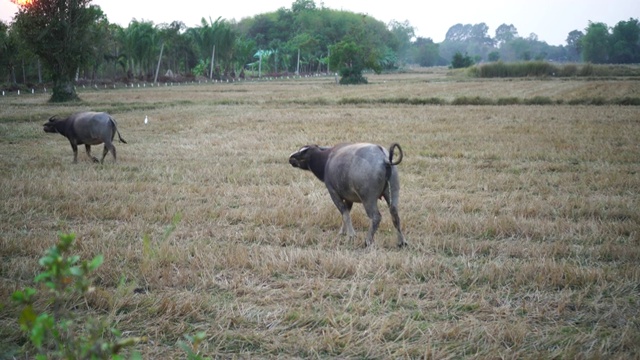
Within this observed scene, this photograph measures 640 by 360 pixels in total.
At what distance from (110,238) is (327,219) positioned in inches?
108

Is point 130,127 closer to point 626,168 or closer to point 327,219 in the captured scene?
point 327,219

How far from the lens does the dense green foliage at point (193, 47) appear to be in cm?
3209

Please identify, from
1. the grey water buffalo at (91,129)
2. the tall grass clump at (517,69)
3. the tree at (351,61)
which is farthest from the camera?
the tree at (351,61)

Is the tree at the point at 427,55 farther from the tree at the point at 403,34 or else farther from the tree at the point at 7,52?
the tree at the point at 7,52

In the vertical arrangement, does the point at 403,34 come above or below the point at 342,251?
above

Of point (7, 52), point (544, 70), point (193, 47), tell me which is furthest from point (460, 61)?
point (7, 52)

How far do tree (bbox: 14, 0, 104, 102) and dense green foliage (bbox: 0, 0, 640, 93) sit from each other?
0.19 ft

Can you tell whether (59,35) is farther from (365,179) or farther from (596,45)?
(596,45)

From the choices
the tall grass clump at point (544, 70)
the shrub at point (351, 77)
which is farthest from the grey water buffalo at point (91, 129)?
the tall grass clump at point (544, 70)

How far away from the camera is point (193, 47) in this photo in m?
75.7

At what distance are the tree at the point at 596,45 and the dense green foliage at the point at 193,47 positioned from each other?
20cm

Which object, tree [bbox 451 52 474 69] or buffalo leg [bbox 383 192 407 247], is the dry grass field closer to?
buffalo leg [bbox 383 192 407 247]

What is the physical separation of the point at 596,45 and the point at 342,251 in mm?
118950

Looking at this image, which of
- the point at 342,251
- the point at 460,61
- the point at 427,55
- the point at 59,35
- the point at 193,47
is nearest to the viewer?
the point at 342,251
